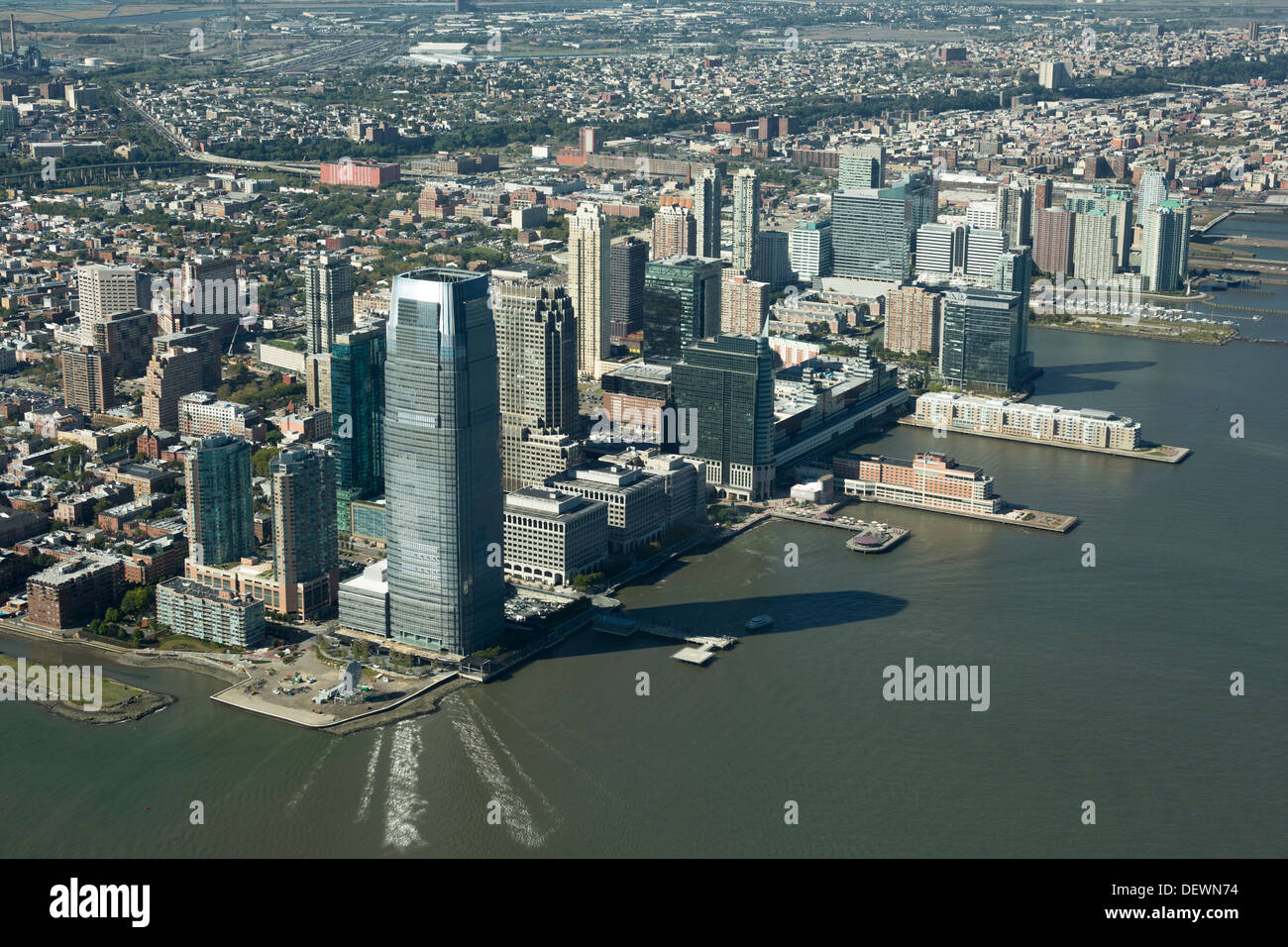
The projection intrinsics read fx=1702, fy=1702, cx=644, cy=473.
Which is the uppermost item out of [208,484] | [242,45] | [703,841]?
[242,45]

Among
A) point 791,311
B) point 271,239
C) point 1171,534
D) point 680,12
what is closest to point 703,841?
point 1171,534

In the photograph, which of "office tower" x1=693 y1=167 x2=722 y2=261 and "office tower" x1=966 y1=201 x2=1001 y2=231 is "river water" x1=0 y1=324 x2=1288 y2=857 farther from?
"office tower" x1=966 y1=201 x2=1001 y2=231

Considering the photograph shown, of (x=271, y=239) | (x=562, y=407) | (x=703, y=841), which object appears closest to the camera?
(x=703, y=841)

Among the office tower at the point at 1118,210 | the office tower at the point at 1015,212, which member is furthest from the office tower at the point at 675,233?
the office tower at the point at 1118,210

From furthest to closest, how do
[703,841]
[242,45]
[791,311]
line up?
[242,45] → [791,311] → [703,841]

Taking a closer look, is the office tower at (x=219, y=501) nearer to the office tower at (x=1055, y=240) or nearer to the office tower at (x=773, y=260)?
the office tower at (x=773, y=260)

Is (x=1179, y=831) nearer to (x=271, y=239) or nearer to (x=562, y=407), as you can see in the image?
(x=562, y=407)
